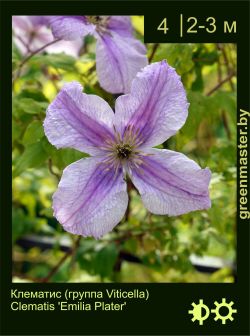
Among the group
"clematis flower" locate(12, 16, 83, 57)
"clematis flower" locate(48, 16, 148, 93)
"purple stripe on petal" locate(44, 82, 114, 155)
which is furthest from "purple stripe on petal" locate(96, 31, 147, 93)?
"clematis flower" locate(12, 16, 83, 57)

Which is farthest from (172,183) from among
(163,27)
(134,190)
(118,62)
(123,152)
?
(134,190)

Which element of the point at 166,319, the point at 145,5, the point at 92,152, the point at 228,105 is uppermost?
the point at 145,5

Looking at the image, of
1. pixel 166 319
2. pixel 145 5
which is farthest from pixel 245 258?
pixel 145 5

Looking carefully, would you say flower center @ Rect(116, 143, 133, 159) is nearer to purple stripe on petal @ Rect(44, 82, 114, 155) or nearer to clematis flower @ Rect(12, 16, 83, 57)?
purple stripe on petal @ Rect(44, 82, 114, 155)

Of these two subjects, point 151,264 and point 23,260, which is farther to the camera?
point 23,260

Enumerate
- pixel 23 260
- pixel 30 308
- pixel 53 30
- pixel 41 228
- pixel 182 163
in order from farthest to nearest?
pixel 23 260, pixel 41 228, pixel 30 308, pixel 53 30, pixel 182 163

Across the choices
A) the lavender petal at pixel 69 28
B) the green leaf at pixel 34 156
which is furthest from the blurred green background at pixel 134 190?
the lavender petal at pixel 69 28

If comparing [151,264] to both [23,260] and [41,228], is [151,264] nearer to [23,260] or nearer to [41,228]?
[41,228]
